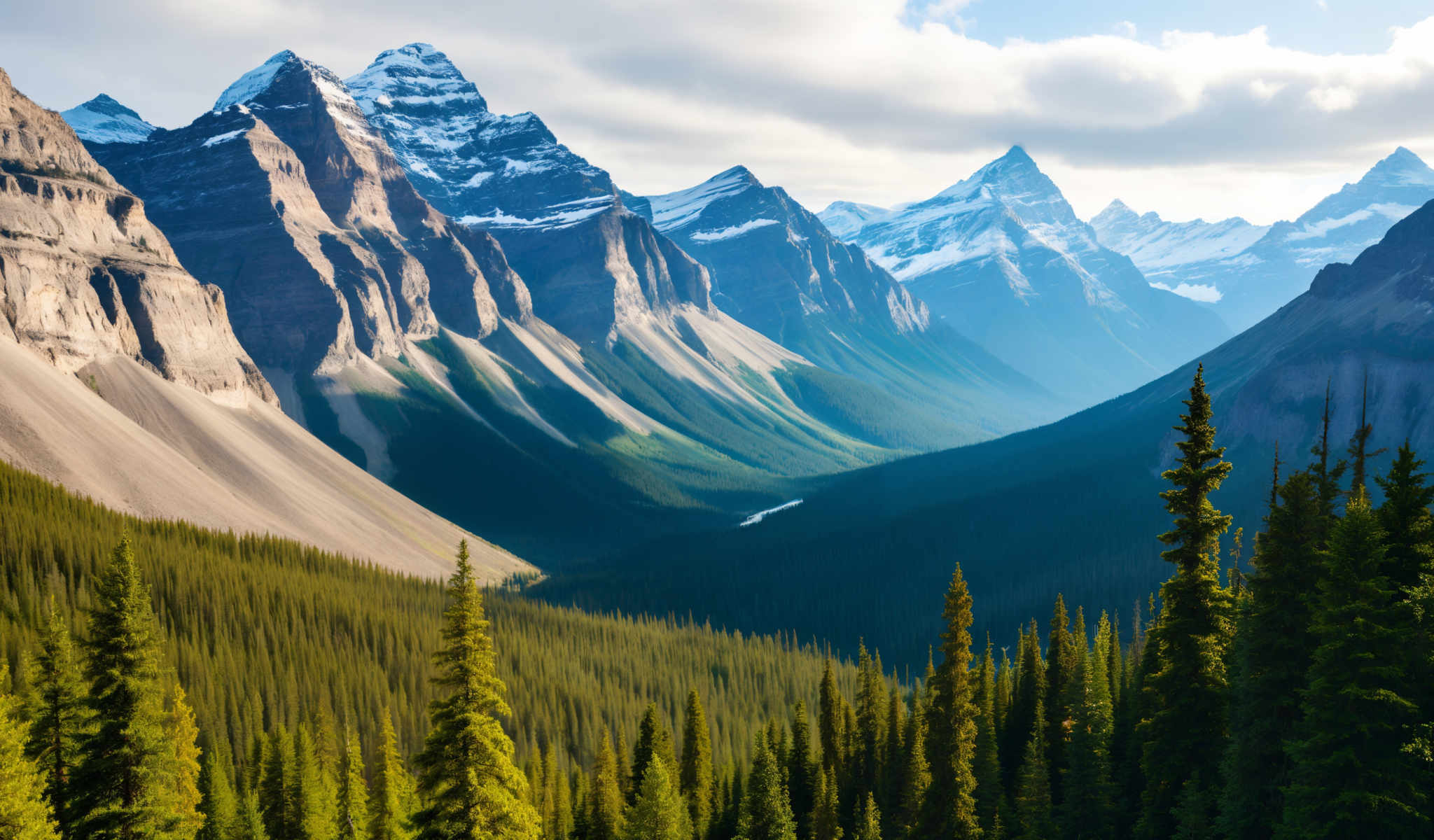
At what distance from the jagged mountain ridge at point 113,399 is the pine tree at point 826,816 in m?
106

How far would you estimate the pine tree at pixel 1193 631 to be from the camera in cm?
3769

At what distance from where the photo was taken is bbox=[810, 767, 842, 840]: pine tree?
65.1 meters

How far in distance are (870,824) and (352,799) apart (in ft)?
104

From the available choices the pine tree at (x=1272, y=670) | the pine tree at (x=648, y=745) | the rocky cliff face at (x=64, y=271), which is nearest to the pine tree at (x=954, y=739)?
the pine tree at (x=1272, y=670)

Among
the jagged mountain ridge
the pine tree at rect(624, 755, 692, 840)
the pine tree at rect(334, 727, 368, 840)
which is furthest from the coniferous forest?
the jagged mountain ridge

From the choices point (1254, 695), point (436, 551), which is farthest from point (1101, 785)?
point (436, 551)

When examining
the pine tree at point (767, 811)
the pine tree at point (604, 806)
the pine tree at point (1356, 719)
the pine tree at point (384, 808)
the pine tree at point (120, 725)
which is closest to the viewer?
the pine tree at point (1356, 719)

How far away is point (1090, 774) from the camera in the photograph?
1956 inches

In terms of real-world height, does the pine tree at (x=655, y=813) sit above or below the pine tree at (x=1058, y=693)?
below

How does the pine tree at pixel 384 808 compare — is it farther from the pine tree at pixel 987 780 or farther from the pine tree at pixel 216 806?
the pine tree at pixel 987 780

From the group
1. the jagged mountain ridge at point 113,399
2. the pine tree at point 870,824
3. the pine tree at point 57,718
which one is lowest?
the pine tree at point 870,824

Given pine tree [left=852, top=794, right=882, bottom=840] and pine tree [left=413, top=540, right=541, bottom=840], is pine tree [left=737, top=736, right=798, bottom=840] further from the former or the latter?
pine tree [left=413, top=540, right=541, bottom=840]

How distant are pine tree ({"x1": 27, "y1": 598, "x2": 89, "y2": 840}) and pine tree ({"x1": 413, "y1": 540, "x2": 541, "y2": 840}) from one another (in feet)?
52.6

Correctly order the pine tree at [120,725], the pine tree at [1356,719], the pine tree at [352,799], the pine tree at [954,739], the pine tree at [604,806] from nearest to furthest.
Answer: the pine tree at [1356,719] → the pine tree at [120,725] → the pine tree at [954,739] → the pine tree at [352,799] → the pine tree at [604,806]
